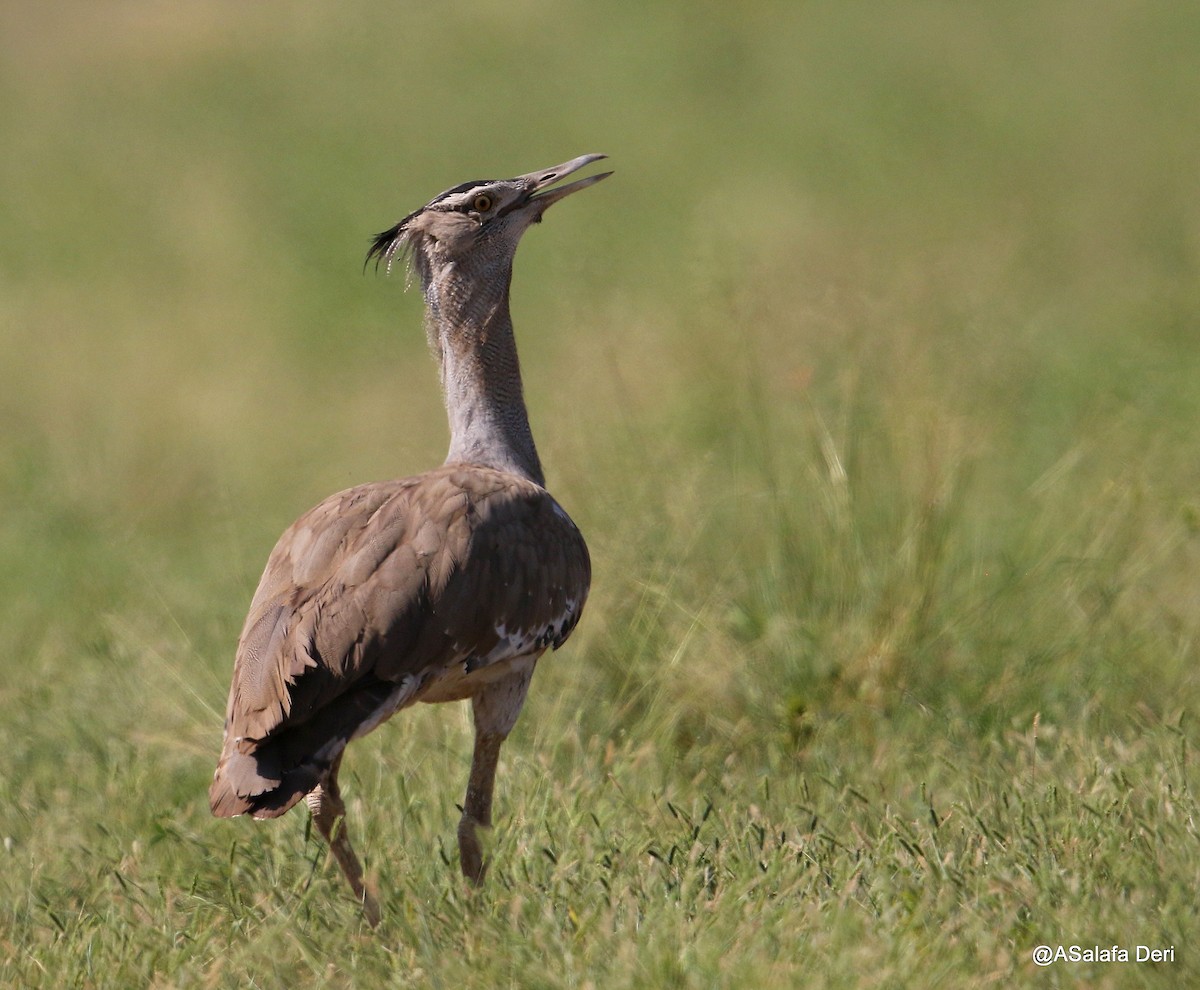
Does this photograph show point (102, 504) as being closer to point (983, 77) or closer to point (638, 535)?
→ point (638, 535)

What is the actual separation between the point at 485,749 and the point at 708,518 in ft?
4.78

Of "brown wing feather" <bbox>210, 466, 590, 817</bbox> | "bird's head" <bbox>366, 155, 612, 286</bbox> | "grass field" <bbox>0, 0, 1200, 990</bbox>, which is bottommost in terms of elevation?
"grass field" <bbox>0, 0, 1200, 990</bbox>

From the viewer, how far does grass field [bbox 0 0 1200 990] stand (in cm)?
279

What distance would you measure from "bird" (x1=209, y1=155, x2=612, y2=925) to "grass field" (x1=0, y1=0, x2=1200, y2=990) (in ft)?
0.83

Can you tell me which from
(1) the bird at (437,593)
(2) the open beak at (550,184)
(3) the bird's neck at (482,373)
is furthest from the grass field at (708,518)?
(2) the open beak at (550,184)

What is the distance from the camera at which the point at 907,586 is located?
418cm

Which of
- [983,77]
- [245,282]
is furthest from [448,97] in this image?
[983,77]

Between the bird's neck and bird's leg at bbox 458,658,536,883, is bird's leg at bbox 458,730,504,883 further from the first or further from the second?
the bird's neck

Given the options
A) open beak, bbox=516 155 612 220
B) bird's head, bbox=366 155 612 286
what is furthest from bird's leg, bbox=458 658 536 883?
open beak, bbox=516 155 612 220

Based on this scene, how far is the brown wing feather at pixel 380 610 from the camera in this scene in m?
2.90

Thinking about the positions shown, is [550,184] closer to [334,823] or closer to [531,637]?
[531,637]

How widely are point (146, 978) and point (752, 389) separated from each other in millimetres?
2491

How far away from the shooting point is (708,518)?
4.54m

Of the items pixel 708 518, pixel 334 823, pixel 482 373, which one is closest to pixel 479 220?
pixel 482 373
